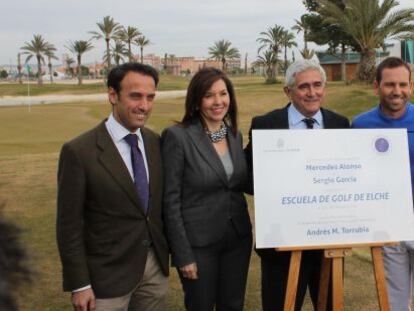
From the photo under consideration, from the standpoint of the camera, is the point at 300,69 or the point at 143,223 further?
the point at 300,69

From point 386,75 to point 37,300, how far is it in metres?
3.90

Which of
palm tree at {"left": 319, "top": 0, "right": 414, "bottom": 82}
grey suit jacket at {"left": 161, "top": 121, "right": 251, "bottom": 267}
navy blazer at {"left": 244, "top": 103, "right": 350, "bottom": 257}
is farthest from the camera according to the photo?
palm tree at {"left": 319, "top": 0, "right": 414, "bottom": 82}

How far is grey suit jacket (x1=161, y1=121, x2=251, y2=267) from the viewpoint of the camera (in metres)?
3.52

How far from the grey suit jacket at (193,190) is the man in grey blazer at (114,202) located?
9 centimetres

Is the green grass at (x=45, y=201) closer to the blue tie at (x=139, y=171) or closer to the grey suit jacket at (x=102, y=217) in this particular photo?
the grey suit jacket at (x=102, y=217)

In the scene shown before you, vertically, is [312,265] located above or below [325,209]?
below

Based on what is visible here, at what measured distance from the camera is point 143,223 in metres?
3.41

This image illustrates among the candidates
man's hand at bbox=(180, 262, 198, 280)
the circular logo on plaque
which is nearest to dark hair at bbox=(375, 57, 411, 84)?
the circular logo on plaque

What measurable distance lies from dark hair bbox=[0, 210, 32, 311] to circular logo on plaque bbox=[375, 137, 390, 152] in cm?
281

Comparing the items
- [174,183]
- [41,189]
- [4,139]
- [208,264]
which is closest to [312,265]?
[208,264]

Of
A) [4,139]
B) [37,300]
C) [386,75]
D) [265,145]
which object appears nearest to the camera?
[265,145]

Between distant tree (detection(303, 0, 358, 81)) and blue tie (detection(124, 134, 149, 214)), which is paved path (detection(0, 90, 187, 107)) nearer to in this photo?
distant tree (detection(303, 0, 358, 81))

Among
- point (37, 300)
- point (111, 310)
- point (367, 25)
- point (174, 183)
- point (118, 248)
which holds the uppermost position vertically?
point (367, 25)

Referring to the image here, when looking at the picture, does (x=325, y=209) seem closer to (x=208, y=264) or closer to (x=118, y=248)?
(x=208, y=264)
